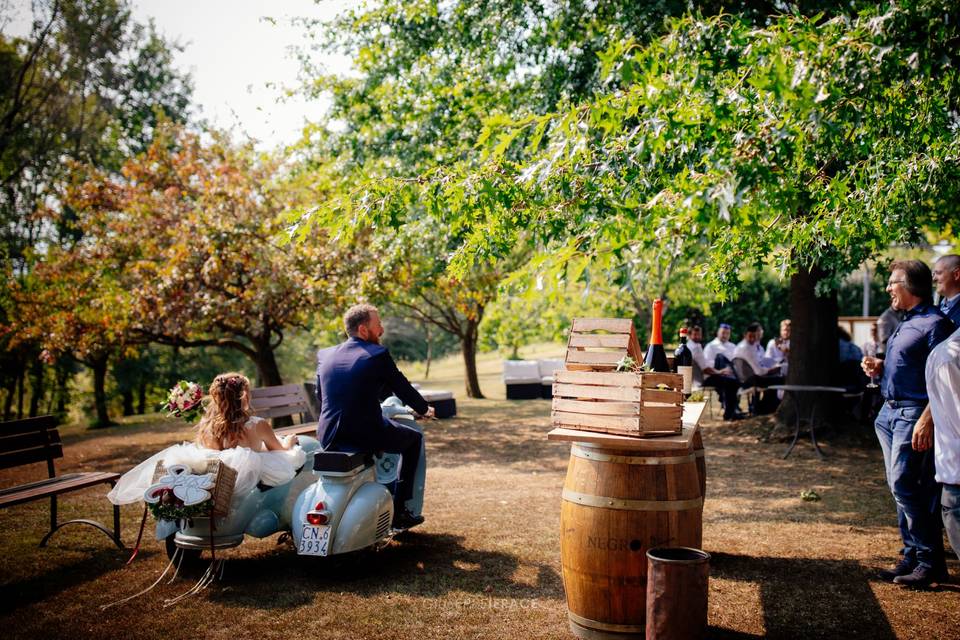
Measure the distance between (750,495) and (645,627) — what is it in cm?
445

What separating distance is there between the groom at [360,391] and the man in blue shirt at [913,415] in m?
3.34

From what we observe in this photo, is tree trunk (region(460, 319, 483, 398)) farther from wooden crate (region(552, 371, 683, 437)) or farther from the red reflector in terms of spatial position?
wooden crate (region(552, 371, 683, 437))

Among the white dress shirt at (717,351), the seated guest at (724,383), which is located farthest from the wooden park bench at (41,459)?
the white dress shirt at (717,351)

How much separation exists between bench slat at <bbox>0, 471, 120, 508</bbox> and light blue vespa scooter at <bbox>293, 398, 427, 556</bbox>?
202 centimetres

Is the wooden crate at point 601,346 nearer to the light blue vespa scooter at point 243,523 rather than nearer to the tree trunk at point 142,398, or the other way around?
the light blue vespa scooter at point 243,523

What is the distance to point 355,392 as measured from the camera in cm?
548

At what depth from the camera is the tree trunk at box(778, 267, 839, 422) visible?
11.2 meters

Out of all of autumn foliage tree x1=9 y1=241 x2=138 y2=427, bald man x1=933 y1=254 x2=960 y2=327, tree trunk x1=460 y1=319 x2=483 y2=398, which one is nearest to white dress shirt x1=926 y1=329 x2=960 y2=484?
bald man x1=933 y1=254 x2=960 y2=327

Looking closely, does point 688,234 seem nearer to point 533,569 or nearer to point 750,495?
point 533,569

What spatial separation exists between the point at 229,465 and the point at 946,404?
4.59 m

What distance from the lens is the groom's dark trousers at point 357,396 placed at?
18.0ft

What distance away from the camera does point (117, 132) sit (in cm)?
2684

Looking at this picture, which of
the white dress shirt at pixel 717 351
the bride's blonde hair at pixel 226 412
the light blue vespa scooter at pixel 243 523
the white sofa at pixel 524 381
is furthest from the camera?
the white sofa at pixel 524 381

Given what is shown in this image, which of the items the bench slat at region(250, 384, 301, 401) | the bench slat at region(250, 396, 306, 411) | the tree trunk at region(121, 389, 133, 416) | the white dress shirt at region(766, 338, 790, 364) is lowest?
the tree trunk at region(121, 389, 133, 416)
